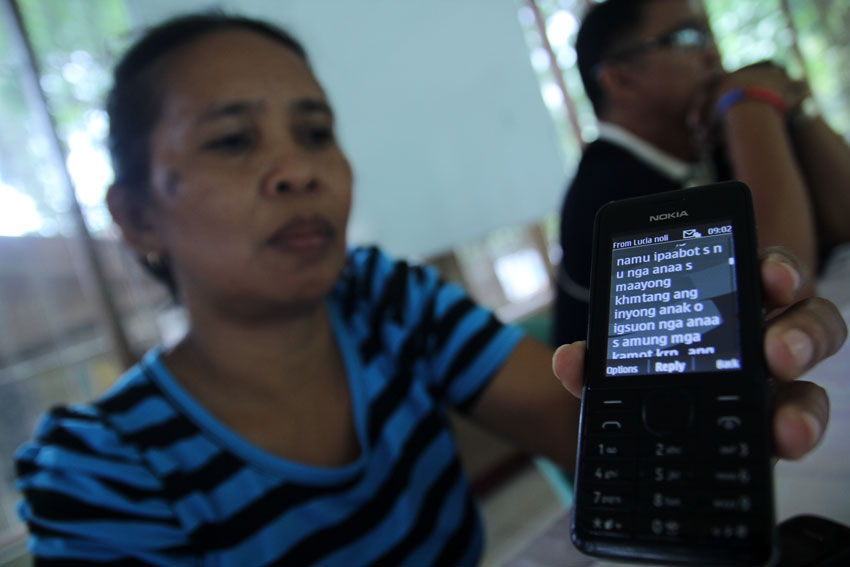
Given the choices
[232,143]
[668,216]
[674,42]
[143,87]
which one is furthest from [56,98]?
[668,216]

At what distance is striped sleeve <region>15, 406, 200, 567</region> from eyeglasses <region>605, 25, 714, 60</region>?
842 mm

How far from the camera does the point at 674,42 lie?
2.58ft

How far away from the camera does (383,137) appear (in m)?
1.61

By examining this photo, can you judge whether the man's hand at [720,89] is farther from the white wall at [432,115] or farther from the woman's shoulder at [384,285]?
the white wall at [432,115]

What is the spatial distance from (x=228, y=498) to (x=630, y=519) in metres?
0.46

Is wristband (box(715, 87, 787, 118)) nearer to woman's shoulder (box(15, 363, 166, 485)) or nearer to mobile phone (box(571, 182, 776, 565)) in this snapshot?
mobile phone (box(571, 182, 776, 565))

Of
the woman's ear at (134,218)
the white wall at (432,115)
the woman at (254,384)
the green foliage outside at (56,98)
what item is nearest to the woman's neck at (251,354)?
the woman at (254,384)

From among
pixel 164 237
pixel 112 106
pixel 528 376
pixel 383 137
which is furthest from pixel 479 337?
pixel 383 137

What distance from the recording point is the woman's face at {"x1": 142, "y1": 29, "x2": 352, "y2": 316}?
600 mm

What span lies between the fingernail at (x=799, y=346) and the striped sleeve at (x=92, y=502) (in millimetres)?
572

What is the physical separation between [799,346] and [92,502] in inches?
24.0

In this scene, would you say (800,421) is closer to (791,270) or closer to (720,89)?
(791,270)

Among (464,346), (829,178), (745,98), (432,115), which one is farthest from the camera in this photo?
(432,115)

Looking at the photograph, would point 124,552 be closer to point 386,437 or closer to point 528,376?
point 386,437
